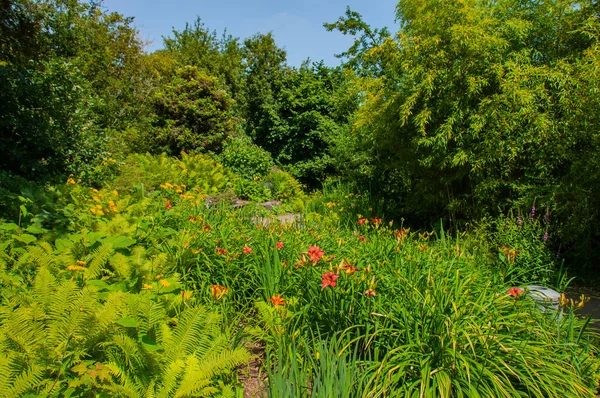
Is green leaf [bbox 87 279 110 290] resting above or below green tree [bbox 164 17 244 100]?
below

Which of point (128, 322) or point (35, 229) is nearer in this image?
point (128, 322)

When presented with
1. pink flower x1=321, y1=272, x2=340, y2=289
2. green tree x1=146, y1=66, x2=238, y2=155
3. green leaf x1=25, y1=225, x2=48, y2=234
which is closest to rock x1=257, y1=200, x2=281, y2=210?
green tree x1=146, y1=66, x2=238, y2=155

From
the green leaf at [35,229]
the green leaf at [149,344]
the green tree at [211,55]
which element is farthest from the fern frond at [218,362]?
the green tree at [211,55]

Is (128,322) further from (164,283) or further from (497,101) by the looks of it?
(497,101)

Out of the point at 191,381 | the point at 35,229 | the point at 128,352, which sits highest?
the point at 35,229

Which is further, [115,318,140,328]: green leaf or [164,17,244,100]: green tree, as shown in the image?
[164,17,244,100]: green tree

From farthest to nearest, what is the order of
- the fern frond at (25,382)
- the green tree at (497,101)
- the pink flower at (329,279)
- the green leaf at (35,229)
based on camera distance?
the green tree at (497,101)
the green leaf at (35,229)
the pink flower at (329,279)
the fern frond at (25,382)

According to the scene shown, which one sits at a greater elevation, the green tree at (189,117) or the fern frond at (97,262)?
the green tree at (189,117)

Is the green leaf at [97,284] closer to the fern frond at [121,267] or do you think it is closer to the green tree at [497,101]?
the fern frond at [121,267]

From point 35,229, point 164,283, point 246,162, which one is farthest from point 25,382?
→ point 246,162

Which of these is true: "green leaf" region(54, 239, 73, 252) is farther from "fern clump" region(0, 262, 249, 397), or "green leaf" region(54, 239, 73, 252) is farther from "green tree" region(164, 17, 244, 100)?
"green tree" region(164, 17, 244, 100)

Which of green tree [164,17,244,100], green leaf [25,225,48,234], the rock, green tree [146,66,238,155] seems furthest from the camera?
green tree [164,17,244,100]

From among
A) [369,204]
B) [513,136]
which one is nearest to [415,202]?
[369,204]

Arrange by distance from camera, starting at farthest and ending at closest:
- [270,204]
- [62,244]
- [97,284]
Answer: [270,204], [62,244], [97,284]
